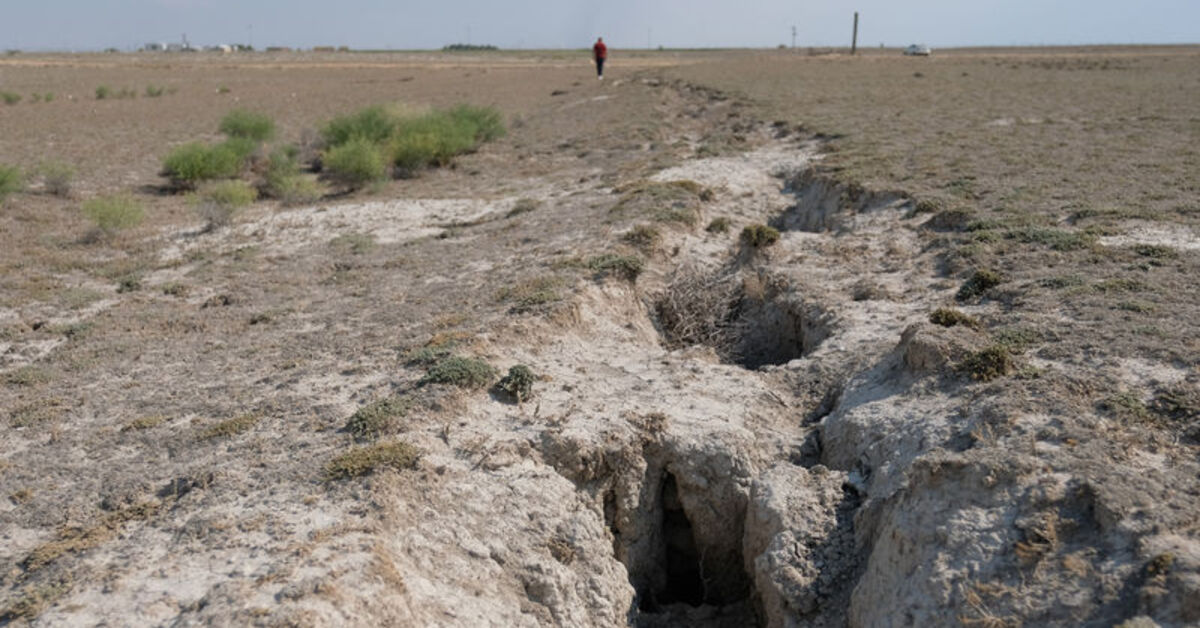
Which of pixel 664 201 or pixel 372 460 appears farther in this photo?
pixel 664 201

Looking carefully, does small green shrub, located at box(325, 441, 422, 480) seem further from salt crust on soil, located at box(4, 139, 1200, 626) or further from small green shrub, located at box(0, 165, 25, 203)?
small green shrub, located at box(0, 165, 25, 203)

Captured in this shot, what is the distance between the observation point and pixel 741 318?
11031mm

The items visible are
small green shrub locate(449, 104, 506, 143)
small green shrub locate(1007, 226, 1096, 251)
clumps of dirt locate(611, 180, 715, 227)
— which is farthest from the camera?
small green shrub locate(449, 104, 506, 143)

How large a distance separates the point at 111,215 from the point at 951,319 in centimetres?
1445

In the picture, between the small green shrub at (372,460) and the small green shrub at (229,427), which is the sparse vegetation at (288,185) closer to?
the small green shrub at (229,427)

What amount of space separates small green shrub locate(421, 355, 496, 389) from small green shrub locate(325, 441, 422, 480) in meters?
1.25

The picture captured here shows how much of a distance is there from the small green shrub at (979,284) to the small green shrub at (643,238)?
177 inches

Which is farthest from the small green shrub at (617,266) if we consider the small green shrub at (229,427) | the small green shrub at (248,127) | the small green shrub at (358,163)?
the small green shrub at (248,127)

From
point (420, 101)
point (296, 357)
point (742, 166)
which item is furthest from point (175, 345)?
point (420, 101)

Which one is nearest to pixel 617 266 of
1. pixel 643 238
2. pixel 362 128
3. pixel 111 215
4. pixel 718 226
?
pixel 643 238

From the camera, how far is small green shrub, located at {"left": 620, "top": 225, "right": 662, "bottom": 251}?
→ 41.1 feet

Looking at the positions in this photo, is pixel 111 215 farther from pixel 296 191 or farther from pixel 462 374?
pixel 462 374

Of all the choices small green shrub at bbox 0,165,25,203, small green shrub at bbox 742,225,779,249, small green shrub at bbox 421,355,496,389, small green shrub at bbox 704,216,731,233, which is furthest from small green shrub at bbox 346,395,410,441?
small green shrub at bbox 0,165,25,203

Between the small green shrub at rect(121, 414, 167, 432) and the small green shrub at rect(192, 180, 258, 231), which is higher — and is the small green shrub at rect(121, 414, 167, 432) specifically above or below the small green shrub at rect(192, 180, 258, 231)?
below
